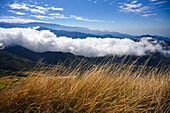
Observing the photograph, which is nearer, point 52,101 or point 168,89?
point 52,101

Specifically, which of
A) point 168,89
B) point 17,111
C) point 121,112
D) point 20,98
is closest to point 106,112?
point 121,112

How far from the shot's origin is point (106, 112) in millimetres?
1898

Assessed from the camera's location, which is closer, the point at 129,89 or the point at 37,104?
the point at 37,104

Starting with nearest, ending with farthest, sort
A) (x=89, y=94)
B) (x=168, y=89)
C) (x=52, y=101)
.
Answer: (x=52, y=101) → (x=89, y=94) → (x=168, y=89)

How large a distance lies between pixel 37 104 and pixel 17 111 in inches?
13.6

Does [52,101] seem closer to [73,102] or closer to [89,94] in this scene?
[73,102]

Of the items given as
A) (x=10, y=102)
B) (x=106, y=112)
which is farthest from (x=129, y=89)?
(x=10, y=102)

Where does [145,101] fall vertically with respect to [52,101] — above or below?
below

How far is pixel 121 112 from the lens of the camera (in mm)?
1941

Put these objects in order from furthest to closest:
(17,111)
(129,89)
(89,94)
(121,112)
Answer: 1. (129,89)
2. (89,94)
3. (121,112)
4. (17,111)

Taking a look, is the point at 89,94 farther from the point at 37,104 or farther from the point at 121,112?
the point at 37,104

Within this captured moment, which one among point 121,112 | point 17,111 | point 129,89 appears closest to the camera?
point 17,111

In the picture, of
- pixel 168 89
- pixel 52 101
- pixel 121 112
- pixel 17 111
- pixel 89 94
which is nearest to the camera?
pixel 17 111

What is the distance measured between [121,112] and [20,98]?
85.6 inches
